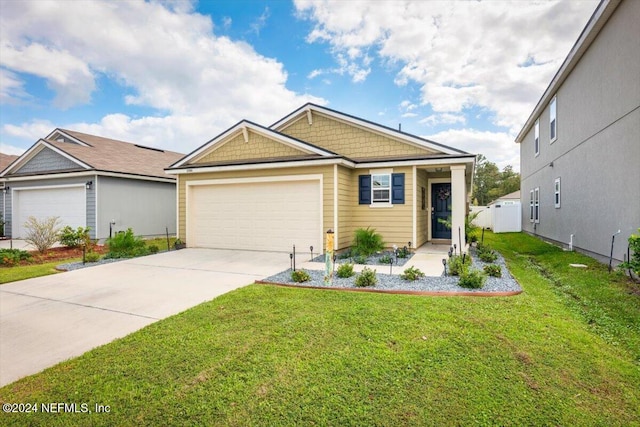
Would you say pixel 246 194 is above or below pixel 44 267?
above

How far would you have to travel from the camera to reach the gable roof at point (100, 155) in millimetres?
14008

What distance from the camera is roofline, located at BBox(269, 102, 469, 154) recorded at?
34.3 feet

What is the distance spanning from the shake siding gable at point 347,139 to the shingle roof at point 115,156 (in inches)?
313

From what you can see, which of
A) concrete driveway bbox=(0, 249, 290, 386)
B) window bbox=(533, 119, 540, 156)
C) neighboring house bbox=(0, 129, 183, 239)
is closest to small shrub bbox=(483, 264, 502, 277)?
concrete driveway bbox=(0, 249, 290, 386)

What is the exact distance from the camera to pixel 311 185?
10508mm

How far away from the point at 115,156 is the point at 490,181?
5552 centimetres

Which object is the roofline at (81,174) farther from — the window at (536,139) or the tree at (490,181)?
the tree at (490,181)

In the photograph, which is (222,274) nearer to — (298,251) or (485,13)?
(298,251)

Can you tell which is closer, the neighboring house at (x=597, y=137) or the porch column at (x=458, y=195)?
the neighboring house at (x=597, y=137)

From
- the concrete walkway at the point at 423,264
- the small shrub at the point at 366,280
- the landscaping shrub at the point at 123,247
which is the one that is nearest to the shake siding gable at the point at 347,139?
the concrete walkway at the point at 423,264

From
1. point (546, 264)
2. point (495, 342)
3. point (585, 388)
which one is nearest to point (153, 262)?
point (495, 342)

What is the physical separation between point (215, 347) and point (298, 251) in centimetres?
712

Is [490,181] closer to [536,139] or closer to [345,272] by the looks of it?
[536,139]

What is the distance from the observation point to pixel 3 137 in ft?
61.5
